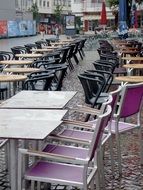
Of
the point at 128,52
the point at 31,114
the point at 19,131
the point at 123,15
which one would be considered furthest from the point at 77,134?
the point at 123,15

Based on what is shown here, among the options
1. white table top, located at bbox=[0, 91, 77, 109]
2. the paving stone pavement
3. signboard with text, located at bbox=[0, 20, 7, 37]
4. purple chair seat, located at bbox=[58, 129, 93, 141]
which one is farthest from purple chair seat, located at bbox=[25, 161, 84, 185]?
signboard with text, located at bbox=[0, 20, 7, 37]

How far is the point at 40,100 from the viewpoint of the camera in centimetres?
462

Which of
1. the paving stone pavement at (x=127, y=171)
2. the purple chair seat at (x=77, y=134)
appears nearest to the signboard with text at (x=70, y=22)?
the paving stone pavement at (x=127, y=171)

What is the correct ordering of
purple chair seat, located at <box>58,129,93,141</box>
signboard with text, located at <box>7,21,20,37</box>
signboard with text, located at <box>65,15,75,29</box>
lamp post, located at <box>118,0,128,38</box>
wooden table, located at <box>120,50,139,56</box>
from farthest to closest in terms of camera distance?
1. signboard with text, located at <box>7,21,20,37</box>
2. signboard with text, located at <box>65,15,75,29</box>
3. lamp post, located at <box>118,0,128,38</box>
4. wooden table, located at <box>120,50,139,56</box>
5. purple chair seat, located at <box>58,129,93,141</box>

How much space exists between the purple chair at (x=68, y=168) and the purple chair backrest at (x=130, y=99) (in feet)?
3.56

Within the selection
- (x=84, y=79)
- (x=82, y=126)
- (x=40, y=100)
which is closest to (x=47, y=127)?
(x=82, y=126)

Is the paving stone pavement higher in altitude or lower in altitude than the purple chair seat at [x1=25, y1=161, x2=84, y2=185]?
lower

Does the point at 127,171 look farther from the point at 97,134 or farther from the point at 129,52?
the point at 129,52

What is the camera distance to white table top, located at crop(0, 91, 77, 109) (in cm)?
432

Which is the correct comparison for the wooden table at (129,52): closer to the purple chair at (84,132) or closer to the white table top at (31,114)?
the purple chair at (84,132)

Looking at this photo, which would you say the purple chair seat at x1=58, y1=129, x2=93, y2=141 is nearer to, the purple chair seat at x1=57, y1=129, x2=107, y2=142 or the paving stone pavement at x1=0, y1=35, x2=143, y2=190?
the purple chair seat at x1=57, y1=129, x2=107, y2=142

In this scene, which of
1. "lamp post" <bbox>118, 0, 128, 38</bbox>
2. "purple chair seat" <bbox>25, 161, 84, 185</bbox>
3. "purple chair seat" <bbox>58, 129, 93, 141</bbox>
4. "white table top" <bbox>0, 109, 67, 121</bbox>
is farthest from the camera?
"lamp post" <bbox>118, 0, 128, 38</bbox>

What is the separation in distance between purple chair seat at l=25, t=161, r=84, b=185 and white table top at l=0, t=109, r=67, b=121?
1.27 ft

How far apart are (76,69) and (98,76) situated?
9.42m
